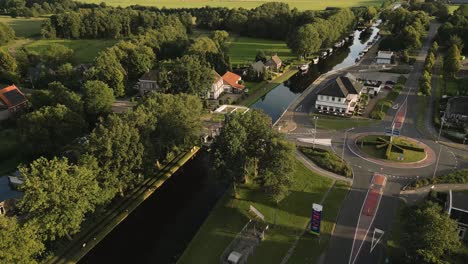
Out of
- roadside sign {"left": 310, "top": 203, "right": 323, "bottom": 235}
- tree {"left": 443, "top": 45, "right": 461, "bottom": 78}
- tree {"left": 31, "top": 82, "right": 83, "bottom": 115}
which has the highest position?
tree {"left": 443, "top": 45, "right": 461, "bottom": 78}

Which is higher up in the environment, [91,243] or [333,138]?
[333,138]

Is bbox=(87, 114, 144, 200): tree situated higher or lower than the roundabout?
higher

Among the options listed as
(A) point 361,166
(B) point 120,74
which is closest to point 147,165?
(A) point 361,166

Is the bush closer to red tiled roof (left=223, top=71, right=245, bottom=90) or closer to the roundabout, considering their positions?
the roundabout

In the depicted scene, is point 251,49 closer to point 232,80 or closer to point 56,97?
point 232,80

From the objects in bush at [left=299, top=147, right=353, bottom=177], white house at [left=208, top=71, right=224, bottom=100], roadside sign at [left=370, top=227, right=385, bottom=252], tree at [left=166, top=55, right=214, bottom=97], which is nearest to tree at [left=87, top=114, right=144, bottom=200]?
bush at [left=299, top=147, right=353, bottom=177]

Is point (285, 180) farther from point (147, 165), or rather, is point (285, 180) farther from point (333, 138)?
point (333, 138)

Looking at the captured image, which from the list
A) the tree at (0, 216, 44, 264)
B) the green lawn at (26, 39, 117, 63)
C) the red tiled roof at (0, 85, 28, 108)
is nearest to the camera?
the tree at (0, 216, 44, 264)

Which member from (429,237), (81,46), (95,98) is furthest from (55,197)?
(81,46)

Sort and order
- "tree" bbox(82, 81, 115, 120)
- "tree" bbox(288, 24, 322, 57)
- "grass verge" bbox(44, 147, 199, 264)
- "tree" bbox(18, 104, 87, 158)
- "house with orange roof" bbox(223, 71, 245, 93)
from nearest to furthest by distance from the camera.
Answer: "grass verge" bbox(44, 147, 199, 264) → "tree" bbox(18, 104, 87, 158) → "tree" bbox(82, 81, 115, 120) → "house with orange roof" bbox(223, 71, 245, 93) → "tree" bbox(288, 24, 322, 57)
